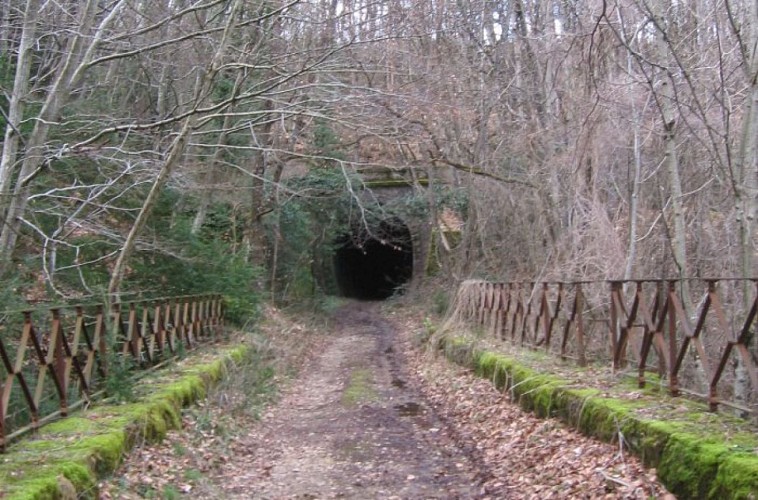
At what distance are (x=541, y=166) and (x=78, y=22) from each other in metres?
8.43

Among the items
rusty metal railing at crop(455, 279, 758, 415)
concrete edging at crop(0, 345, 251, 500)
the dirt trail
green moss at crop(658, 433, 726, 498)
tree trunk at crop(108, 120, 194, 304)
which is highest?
tree trunk at crop(108, 120, 194, 304)

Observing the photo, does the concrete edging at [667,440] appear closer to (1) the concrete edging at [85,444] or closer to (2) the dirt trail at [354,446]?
(2) the dirt trail at [354,446]

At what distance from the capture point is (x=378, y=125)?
12727 millimetres

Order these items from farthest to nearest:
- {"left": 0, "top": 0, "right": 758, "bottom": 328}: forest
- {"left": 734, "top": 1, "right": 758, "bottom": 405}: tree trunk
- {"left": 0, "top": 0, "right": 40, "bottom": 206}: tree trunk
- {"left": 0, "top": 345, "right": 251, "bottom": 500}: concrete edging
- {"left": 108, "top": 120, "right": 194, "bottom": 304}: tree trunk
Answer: {"left": 108, "top": 120, "right": 194, "bottom": 304}: tree trunk
{"left": 0, "top": 0, "right": 758, "bottom": 328}: forest
{"left": 0, "top": 0, "right": 40, "bottom": 206}: tree trunk
{"left": 734, "top": 1, "right": 758, "bottom": 405}: tree trunk
{"left": 0, "top": 345, "right": 251, "bottom": 500}: concrete edging

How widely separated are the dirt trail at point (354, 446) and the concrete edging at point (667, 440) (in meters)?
1.12

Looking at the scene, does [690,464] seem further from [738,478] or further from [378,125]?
[378,125]

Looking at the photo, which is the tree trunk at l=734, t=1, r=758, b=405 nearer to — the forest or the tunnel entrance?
the forest

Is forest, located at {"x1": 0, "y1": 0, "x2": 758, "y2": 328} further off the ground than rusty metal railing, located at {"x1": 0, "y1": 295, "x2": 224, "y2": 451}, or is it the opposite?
forest, located at {"x1": 0, "y1": 0, "x2": 758, "y2": 328}

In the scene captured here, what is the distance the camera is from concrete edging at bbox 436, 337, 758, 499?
454 cm

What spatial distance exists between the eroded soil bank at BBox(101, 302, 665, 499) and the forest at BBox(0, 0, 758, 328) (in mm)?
2209

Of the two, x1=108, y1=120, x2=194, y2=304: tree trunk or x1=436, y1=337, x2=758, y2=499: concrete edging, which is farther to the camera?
x1=108, y1=120, x2=194, y2=304: tree trunk

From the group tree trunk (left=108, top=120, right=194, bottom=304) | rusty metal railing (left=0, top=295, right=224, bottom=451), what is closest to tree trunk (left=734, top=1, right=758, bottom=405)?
rusty metal railing (left=0, top=295, right=224, bottom=451)

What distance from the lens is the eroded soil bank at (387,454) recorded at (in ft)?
21.1

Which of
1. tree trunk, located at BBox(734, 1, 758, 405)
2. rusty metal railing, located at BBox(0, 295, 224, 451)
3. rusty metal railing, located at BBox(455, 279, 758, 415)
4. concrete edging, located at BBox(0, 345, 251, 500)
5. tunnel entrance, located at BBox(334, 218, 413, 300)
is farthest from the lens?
tunnel entrance, located at BBox(334, 218, 413, 300)
